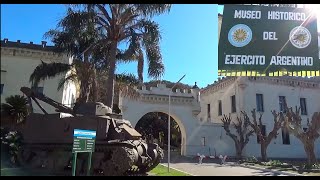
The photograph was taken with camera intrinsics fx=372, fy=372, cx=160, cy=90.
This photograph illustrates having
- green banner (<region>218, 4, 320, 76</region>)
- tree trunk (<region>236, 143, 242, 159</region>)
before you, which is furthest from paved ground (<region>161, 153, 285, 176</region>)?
tree trunk (<region>236, 143, 242, 159</region>)

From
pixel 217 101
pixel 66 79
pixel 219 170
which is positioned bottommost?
pixel 219 170

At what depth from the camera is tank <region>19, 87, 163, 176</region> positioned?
13.8 metres

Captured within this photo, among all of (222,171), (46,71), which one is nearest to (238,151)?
(222,171)

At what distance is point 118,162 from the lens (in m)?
13.5

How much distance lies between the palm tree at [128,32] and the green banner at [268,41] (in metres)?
3.29

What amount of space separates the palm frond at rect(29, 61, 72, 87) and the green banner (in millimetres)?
8426

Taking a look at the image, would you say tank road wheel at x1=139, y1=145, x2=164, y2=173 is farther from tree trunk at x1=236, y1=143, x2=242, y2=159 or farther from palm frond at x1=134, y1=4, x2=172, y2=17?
tree trunk at x1=236, y1=143, x2=242, y2=159

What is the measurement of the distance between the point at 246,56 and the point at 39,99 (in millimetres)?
9780

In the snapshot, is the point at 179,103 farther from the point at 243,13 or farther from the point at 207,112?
the point at 243,13

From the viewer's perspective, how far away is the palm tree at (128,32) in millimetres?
18109

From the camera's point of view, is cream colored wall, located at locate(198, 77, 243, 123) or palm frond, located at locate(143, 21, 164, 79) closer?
palm frond, located at locate(143, 21, 164, 79)

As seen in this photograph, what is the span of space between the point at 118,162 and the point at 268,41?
9.68 m

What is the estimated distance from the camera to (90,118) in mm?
14570

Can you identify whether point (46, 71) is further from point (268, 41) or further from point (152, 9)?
point (268, 41)
